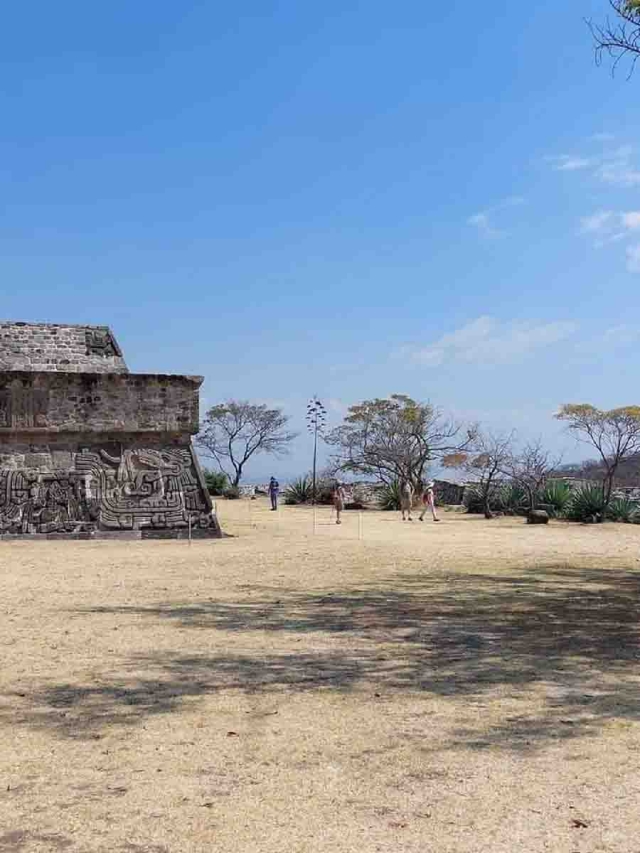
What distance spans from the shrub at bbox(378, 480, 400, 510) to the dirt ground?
62.4ft

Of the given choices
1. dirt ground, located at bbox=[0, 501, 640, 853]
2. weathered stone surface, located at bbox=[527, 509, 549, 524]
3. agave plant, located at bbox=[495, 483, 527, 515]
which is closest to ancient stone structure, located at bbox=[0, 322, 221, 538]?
dirt ground, located at bbox=[0, 501, 640, 853]

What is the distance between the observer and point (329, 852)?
2596mm

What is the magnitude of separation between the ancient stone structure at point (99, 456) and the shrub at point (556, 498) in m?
11.0

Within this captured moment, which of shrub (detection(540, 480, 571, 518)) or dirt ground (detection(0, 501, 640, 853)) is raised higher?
shrub (detection(540, 480, 571, 518))

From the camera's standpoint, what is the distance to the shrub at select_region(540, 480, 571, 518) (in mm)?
22688

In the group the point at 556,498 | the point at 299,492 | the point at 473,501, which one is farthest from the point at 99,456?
the point at 299,492

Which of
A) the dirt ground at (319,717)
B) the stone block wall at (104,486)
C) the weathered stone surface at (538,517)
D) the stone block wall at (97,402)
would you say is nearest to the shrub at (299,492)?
the weathered stone surface at (538,517)

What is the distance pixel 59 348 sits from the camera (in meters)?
16.4

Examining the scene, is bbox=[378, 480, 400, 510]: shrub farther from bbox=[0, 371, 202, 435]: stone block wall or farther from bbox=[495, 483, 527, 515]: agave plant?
bbox=[0, 371, 202, 435]: stone block wall

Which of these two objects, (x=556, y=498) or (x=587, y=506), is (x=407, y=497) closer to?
(x=556, y=498)

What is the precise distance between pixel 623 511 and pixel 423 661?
17.7 m

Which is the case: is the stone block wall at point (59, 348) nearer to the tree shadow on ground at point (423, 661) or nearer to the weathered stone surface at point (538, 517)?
the tree shadow on ground at point (423, 661)

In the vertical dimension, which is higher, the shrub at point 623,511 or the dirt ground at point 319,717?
the shrub at point 623,511

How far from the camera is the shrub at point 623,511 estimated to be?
21295 mm
